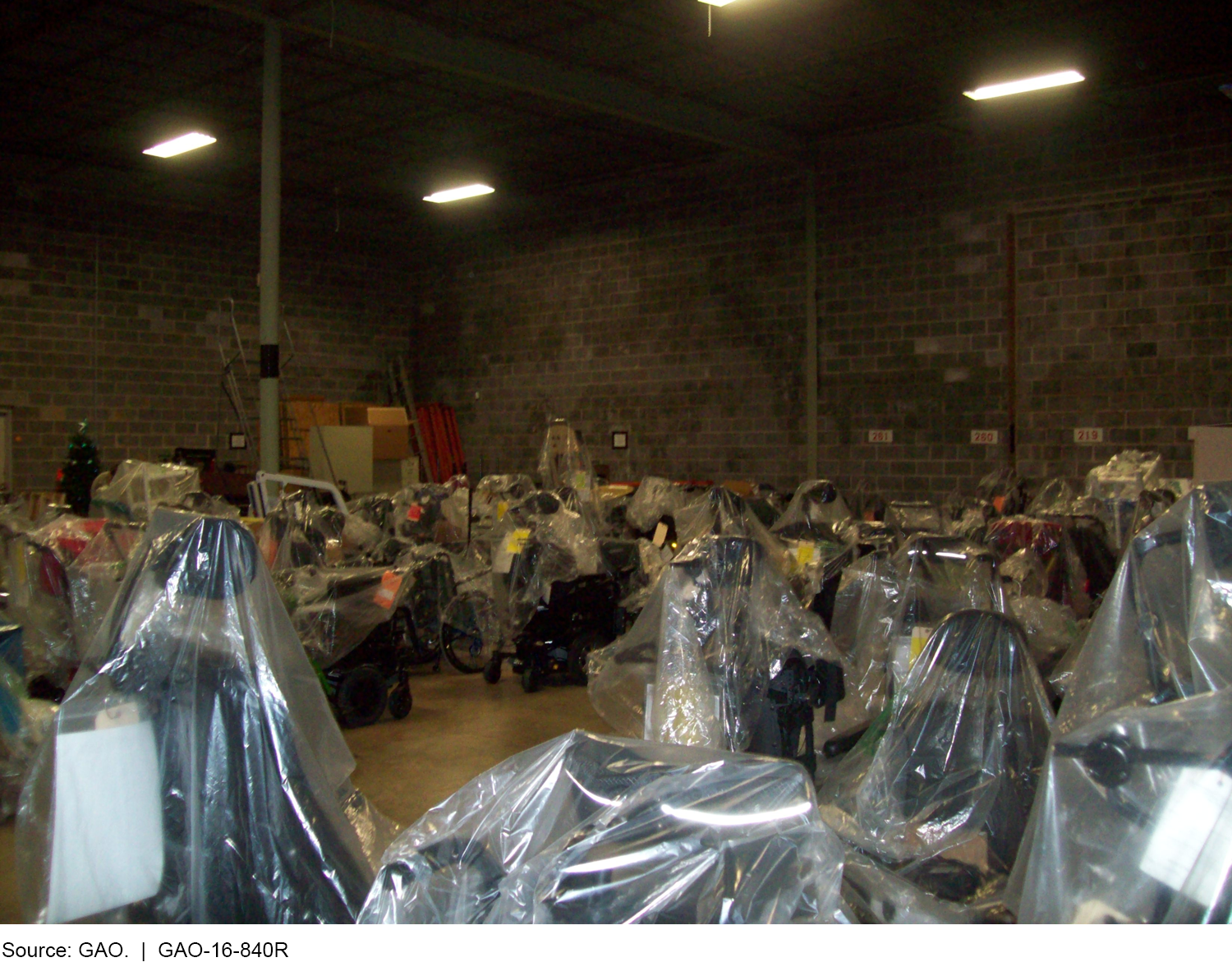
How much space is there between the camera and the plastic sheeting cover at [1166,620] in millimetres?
1655

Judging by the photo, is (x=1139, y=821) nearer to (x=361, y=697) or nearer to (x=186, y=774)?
(x=186, y=774)

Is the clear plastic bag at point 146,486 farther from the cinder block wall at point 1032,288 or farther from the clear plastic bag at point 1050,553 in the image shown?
the cinder block wall at point 1032,288

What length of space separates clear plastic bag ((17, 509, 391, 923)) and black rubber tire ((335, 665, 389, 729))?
284 centimetres

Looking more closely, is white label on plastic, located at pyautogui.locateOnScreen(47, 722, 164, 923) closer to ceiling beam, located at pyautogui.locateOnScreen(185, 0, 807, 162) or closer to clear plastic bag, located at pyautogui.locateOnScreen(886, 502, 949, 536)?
clear plastic bag, located at pyautogui.locateOnScreen(886, 502, 949, 536)

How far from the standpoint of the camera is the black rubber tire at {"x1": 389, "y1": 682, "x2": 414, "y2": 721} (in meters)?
4.91

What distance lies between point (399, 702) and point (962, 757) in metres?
3.07

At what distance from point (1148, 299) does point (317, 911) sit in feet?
27.4

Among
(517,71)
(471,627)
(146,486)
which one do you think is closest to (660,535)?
(471,627)

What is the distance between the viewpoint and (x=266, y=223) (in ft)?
23.5

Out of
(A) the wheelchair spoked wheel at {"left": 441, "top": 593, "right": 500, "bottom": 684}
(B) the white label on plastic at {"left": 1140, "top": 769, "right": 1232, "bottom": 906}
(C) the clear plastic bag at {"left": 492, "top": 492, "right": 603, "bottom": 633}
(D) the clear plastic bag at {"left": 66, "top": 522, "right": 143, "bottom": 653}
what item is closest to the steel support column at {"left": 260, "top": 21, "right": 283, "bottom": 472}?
(A) the wheelchair spoked wheel at {"left": 441, "top": 593, "right": 500, "bottom": 684}

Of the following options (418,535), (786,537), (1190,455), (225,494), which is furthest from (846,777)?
(225,494)

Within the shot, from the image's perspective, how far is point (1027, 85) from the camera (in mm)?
8398

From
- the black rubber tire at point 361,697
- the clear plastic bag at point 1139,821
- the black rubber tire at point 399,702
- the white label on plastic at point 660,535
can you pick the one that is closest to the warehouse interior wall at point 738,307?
the white label on plastic at point 660,535

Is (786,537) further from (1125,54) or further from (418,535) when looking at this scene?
(1125,54)
